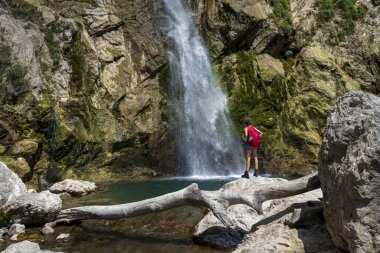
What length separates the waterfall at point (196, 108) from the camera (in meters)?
25.5

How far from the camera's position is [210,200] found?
28.3ft

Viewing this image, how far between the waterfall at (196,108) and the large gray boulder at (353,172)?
19383 mm

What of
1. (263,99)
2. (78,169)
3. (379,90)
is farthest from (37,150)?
(379,90)

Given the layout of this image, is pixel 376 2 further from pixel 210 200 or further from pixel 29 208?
pixel 29 208

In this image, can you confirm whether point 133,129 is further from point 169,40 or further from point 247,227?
point 247,227

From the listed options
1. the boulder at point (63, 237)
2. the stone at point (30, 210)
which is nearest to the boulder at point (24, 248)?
the boulder at point (63, 237)

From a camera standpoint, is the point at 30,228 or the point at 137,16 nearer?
the point at 30,228

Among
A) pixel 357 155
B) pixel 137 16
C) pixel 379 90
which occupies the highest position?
pixel 137 16

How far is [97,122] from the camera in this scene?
896 inches

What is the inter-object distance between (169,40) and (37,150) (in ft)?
43.6

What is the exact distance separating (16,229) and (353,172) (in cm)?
837

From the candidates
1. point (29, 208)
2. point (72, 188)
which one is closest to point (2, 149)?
point (72, 188)

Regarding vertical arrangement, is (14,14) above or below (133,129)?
above

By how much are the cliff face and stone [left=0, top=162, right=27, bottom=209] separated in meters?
6.06
